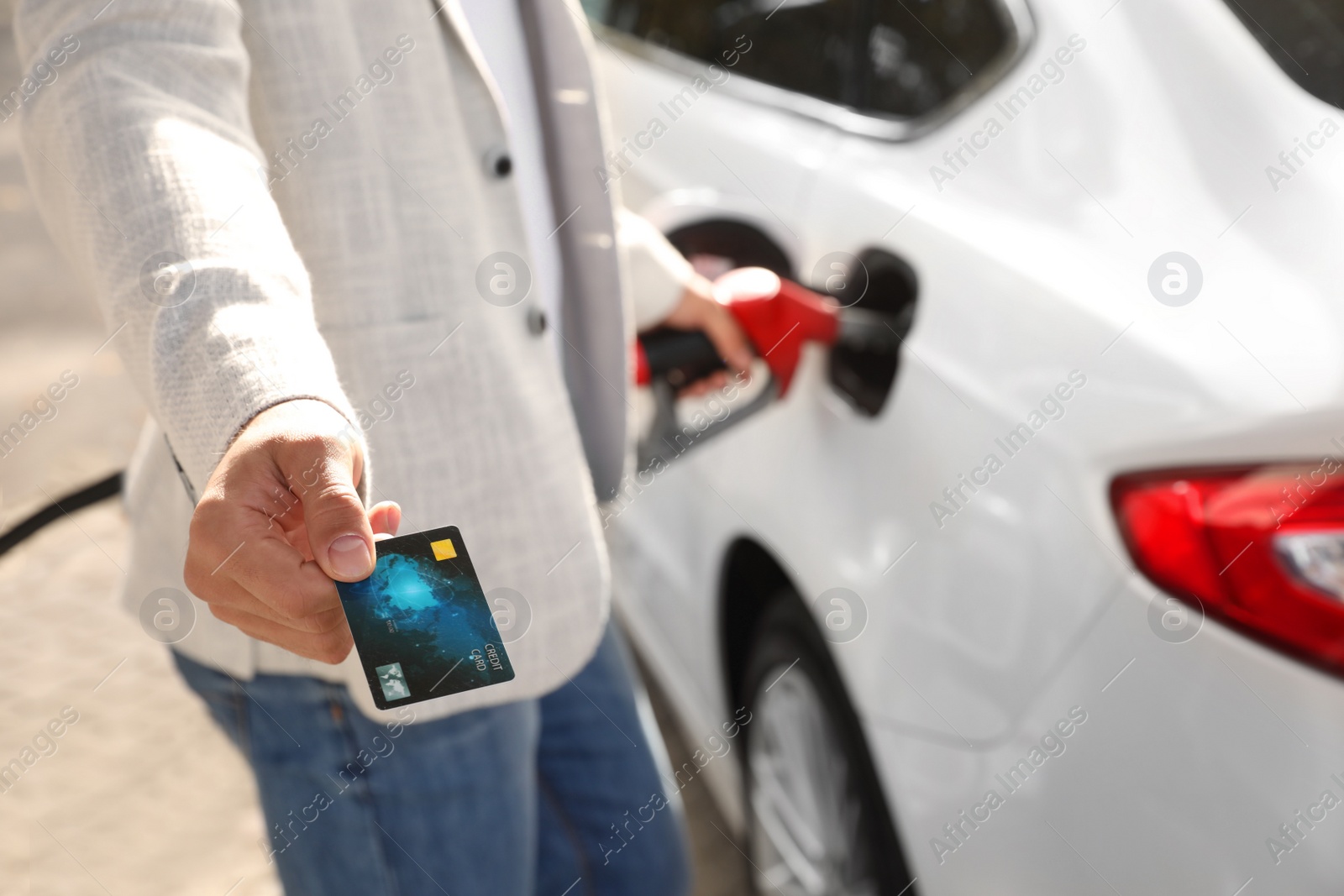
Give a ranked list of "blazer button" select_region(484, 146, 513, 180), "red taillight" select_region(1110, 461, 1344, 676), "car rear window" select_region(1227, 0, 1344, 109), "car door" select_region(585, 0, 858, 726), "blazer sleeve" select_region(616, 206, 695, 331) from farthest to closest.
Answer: "car door" select_region(585, 0, 858, 726), "blazer sleeve" select_region(616, 206, 695, 331), "car rear window" select_region(1227, 0, 1344, 109), "blazer button" select_region(484, 146, 513, 180), "red taillight" select_region(1110, 461, 1344, 676)

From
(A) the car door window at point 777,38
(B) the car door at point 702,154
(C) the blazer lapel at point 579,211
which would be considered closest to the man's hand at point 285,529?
(C) the blazer lapel at point 579,211

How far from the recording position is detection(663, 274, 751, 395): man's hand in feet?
5.16

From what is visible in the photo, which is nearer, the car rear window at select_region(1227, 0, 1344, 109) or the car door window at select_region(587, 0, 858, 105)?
the car rear window at select_region(1227, 0, 1344, 109)

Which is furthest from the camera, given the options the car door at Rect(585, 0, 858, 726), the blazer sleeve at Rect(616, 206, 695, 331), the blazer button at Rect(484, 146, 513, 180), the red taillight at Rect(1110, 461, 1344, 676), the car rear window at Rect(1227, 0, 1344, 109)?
the car door at Rect(585, 0, 858, 726)

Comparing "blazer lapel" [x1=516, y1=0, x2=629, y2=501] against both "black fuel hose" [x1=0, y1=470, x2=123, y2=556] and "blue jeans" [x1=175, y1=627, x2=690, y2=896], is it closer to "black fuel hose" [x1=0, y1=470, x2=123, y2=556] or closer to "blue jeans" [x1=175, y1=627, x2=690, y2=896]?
"blue jeans" [x1=175, y1=627, x2=690, y2=896]

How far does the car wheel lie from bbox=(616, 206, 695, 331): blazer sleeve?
55 cm

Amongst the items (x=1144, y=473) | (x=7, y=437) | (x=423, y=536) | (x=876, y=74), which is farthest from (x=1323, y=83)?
(x=7, y=437)

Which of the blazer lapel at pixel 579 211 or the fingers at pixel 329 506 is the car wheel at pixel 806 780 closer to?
the blazer lapel at pixel 579 211

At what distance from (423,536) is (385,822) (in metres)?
0.53

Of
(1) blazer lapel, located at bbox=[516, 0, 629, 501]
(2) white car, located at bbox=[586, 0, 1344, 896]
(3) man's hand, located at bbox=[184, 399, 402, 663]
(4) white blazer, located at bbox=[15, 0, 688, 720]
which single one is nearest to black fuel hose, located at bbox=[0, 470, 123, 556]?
(4) white blazer, located at bbox=[15, 0, 688, 720]

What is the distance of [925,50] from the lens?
1679 millimetres

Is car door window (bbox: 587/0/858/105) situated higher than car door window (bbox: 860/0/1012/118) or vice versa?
car door window (bbox: 860/0/1012/118)

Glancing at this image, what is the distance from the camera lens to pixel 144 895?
88.4 inches

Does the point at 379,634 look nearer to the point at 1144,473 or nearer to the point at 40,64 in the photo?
the point at 40,64
